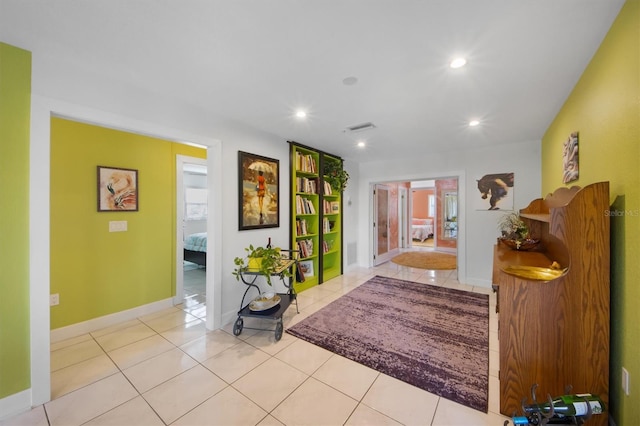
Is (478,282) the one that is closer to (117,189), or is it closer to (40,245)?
(40,245)

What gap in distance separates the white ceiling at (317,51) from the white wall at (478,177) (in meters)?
1.41

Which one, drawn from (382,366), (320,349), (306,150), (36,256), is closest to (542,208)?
(382,366)

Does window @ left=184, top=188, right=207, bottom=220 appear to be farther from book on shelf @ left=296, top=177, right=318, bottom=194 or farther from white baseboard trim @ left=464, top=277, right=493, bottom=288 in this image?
white baseboard trim @ left=464, top=277, right=493, bottom=288

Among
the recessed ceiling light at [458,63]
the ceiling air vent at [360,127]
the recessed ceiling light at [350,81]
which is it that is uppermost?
the ceiling air vent at [360,127]

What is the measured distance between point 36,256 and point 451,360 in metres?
3.28

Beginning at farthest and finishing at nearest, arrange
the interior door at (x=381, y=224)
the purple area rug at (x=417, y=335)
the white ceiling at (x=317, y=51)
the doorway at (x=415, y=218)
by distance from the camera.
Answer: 1. the doorway at (x=415, y=218)
2. the interior door at (x=381, y=224)
3. the purple area rug at (x=417, y=335)
4. the white ceiling at (x=317, y=51)

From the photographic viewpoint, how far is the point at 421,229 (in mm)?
9211

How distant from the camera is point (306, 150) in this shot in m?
4.02

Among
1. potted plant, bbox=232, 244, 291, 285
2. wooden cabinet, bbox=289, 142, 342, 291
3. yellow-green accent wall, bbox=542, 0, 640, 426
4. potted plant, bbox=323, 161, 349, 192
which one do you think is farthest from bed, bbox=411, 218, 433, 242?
yellow-green accent wall, bbox=542, 0, 640, 426

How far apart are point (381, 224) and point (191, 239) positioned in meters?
4.51

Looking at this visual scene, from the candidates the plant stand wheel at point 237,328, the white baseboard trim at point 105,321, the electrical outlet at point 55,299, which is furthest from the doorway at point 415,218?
the electrical outlet at point 55,299

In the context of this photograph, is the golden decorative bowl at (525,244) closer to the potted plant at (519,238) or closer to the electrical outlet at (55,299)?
the potted plant at (519,238)

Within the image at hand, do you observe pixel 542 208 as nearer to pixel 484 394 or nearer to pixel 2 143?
pixel 484 394

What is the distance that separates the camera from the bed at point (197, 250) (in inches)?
201
